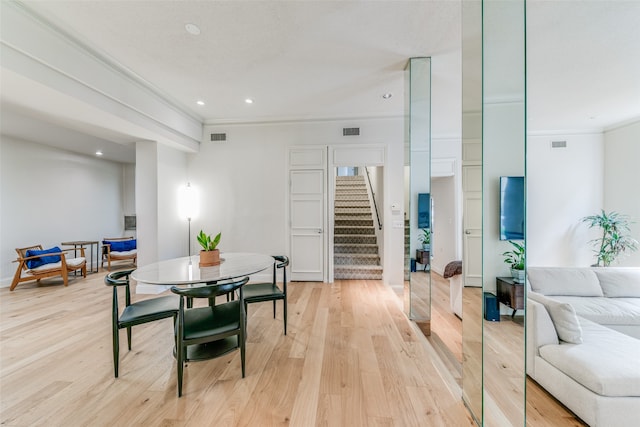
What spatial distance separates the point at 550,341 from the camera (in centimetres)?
196

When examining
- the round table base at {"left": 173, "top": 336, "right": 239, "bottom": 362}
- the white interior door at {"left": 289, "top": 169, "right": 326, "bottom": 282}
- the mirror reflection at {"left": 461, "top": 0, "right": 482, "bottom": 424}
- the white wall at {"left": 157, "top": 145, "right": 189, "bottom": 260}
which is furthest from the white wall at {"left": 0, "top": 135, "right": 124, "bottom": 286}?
the mirror reflection at {"left": 461, "top": 0, "right": 482, "bottom": 424}

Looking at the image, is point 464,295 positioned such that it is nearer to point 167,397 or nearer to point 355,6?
point 167,397

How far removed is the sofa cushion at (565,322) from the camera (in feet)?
6.23

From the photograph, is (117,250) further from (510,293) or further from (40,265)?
(510,293)

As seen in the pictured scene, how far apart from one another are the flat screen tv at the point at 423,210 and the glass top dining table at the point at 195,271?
1819 mm

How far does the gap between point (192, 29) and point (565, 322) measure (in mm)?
4014

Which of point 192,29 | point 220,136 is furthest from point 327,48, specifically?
point 220,136

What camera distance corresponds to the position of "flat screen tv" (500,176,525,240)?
124 centimetres

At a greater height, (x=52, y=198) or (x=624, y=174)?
(x=624, y=174)

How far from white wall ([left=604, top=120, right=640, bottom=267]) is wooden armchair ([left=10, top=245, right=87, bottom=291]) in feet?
32.9

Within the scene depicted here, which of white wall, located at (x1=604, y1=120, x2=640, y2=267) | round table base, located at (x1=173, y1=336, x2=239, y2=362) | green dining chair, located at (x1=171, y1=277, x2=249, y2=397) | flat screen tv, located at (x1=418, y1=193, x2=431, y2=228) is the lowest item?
round table base, located at (x1=173, y1=336, x2=239, y2=362)

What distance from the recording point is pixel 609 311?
2547 mm

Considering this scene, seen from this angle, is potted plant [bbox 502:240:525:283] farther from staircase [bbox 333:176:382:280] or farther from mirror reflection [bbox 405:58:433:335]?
staircase [bbox 333:176:382:280]

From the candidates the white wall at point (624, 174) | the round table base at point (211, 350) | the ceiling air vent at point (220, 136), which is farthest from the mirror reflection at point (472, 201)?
the white wall at point (624, 174)
